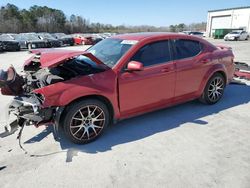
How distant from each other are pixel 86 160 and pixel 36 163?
667 mm

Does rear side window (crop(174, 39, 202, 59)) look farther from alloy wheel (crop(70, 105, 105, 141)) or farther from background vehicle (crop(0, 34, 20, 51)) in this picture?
background vehicle (crop(0, 34, 20, 51))

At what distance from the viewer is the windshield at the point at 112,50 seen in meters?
3.74

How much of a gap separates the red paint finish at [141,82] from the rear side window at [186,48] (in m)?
0.09

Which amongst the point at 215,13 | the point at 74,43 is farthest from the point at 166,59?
the point at 215,13

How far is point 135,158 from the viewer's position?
3158 mm

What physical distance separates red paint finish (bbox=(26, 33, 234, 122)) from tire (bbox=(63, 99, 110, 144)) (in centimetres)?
14

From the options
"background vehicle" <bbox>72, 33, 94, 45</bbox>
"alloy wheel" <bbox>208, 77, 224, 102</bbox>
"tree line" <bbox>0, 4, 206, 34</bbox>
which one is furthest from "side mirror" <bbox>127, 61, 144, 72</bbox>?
"tree line" <bbox>0, 4, 206, 34</bbox>

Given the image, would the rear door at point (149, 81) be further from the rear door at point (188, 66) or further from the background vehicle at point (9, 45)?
the background vehicle at point (9, 45)

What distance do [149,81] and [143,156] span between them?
1274mm

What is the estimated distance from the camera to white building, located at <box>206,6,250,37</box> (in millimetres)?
42625

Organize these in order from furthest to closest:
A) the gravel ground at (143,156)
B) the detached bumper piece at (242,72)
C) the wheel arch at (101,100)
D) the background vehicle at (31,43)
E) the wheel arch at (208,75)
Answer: the background vehicle at (31,43) < the detached bumper piece at (242,72) < the wheel arch at (208,75) < the wheel arch at (101,100) < the gravel ground at (143,156)

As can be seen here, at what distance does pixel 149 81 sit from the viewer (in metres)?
3.84

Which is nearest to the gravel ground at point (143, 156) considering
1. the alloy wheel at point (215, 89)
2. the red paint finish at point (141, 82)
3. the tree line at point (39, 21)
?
the red paint finish at point (141, 82)

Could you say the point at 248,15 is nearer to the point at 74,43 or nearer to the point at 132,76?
the point at 74,43
